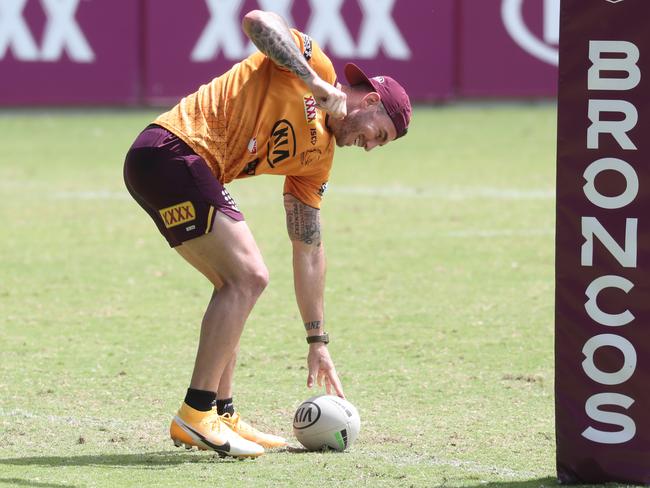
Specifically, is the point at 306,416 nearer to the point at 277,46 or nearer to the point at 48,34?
the point at 277,46

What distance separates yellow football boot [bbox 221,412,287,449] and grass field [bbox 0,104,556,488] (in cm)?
12

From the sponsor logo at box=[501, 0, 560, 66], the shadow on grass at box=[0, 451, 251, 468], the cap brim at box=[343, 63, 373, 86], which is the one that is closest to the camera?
the shadow on grass at box=[0, 451, 251, 468]

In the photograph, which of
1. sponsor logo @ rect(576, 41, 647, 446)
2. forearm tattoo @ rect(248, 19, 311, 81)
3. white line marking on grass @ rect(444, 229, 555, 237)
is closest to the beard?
forearm tattoo @ rect(248, 19, 311, 81)

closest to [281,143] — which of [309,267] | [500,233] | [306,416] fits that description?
[309,267]

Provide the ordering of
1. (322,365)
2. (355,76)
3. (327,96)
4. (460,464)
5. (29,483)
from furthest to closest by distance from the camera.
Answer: (322,365)
(355,76)
(460,464)
(327,96)
(29,483)

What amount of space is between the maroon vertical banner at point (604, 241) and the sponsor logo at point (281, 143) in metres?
1.41

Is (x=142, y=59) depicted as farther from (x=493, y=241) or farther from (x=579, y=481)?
(x=579, y=481)

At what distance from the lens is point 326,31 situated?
23.0 meters

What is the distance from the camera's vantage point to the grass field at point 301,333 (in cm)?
593

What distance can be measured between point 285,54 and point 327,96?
0.26 m

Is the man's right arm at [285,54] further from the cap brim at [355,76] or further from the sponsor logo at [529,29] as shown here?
the sponsor logo at [529,29]

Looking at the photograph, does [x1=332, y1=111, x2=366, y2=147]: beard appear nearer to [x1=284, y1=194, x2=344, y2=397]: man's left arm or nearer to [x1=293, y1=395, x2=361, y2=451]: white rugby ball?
[x1=284, y1=194, x2=344, y2=397]: man's left arm

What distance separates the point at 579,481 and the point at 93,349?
389 centimetres

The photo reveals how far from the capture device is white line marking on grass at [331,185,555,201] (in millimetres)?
15109
